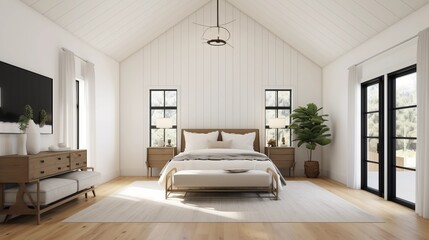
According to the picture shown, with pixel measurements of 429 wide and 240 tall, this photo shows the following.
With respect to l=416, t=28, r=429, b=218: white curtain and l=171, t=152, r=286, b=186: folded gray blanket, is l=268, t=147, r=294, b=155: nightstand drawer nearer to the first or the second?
l=171, t=152, r=286, b=186: folded gray blanket

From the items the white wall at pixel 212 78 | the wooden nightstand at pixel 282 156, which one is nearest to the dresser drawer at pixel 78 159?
the white wall at pixel 212 78

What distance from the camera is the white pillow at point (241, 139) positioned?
787 centimetres

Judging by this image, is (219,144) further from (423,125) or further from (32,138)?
(423,125)

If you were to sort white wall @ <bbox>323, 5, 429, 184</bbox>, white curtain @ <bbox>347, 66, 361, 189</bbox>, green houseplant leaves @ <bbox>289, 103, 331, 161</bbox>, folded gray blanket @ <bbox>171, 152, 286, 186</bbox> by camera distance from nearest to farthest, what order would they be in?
1. white wall @ <bbox>323, 5, 429, 184</bbox>
2. folded gray blanket @ <bbox>171, 152, 286, 186</bbox>
3. white curtain @ <bbox>347, 66, 361, 189</bbox>
4. green houseplant leaves @ <bbox>289, 103, 331, 161</bbox>

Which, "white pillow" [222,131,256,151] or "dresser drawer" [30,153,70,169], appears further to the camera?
"white pillow" [222,131,256,151]

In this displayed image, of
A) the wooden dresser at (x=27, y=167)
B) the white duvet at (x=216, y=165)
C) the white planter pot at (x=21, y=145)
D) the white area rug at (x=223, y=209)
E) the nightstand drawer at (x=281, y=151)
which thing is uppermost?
the white planter pot at (x=21, y=145)

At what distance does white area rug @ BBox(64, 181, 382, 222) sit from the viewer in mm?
4312

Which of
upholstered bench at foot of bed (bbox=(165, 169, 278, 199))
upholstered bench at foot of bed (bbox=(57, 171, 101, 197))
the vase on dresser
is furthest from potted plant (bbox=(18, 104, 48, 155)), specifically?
upholstered bench at foot of bed (bbox=(165, 169, 278, 199))

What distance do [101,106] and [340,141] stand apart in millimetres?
5042

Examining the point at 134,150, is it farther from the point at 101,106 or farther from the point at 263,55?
the point at 263,55

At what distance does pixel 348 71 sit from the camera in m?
7.00

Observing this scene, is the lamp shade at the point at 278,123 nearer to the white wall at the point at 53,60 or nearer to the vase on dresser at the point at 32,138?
the white wall at the point at 53,60

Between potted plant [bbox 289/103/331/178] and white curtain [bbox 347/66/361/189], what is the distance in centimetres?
108

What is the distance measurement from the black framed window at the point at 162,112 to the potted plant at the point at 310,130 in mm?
2813
